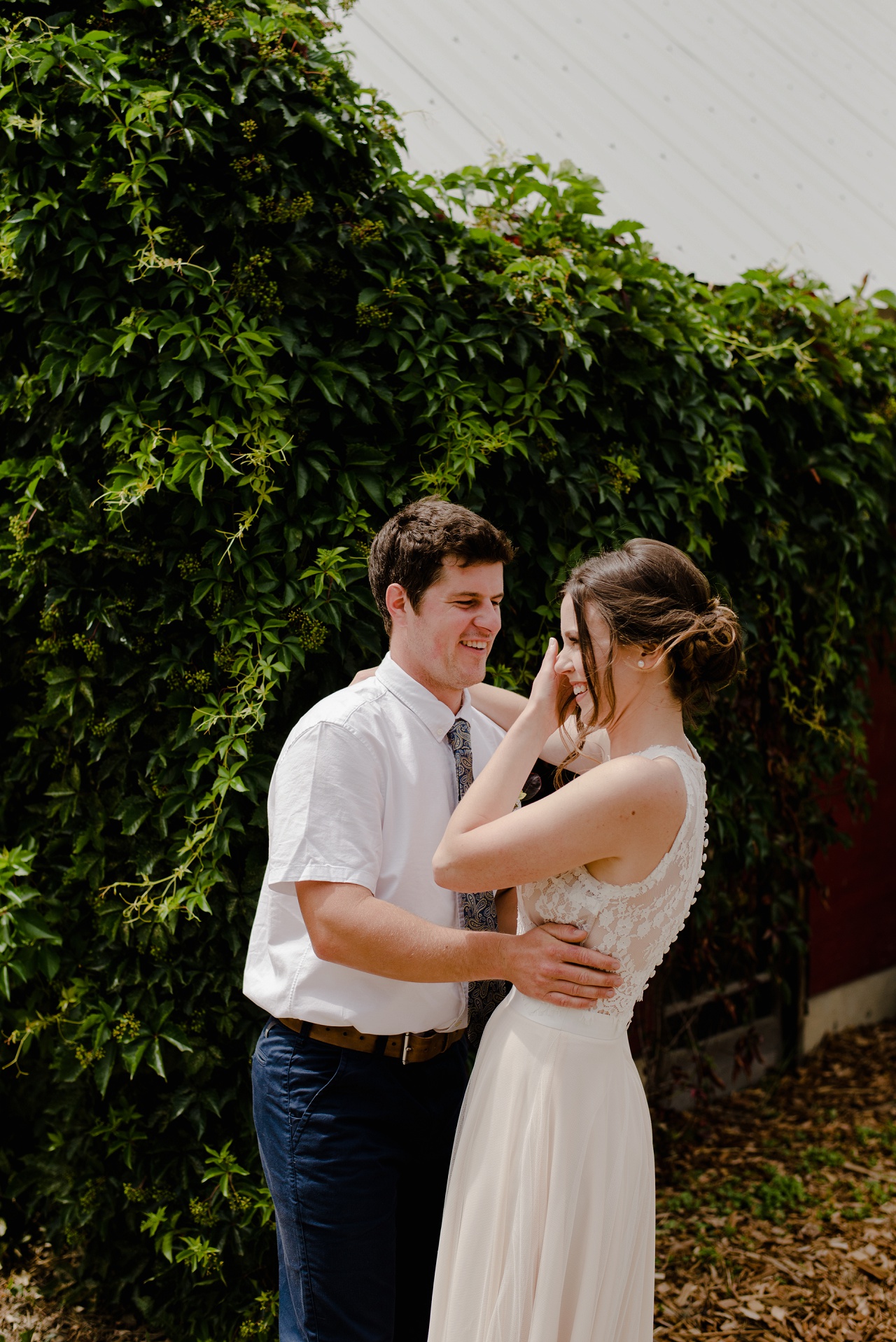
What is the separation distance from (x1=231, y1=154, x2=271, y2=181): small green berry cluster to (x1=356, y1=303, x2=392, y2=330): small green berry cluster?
1.33ft

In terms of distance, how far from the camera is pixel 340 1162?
199 centimetres

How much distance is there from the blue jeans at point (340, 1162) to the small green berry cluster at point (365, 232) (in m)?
1.98

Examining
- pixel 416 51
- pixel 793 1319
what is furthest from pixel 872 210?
pixel 793 1319

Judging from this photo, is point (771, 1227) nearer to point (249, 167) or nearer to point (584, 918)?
point (584, 918)

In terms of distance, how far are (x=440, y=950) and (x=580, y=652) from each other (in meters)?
0.61

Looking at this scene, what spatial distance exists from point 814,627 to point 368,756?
2543 mm

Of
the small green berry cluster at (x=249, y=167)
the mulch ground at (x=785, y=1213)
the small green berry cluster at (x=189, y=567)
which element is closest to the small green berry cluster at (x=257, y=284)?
the small green berry cluster at (x=249, y=167)

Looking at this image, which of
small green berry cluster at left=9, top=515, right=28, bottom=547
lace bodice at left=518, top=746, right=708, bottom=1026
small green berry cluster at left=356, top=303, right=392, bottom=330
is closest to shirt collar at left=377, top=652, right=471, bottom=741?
lace bodice at left=518, top=746, right=708, bottom=1026

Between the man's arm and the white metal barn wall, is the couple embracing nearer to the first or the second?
the man's arm

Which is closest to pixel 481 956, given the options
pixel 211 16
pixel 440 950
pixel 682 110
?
pixel 440 950

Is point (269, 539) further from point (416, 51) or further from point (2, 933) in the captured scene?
point (416, 51)

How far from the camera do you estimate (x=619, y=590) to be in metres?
1.96

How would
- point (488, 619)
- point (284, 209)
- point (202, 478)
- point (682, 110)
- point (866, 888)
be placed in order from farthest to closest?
1. point (866, 888)
2. point (682, 110)
3. point (284, 209)
4. point (202, 478)
5. point (488, 619)

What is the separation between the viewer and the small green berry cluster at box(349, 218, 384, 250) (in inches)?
110
